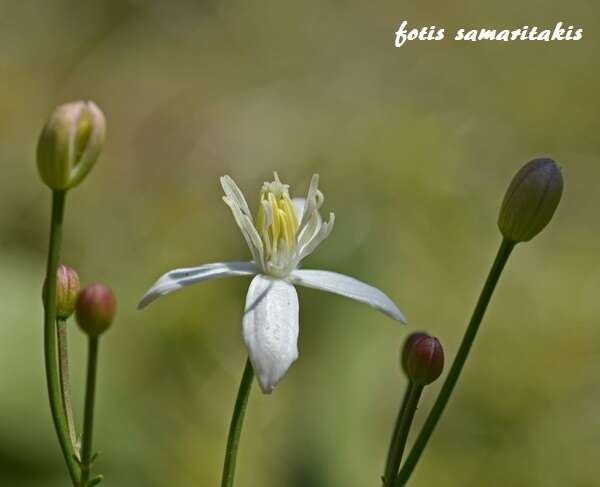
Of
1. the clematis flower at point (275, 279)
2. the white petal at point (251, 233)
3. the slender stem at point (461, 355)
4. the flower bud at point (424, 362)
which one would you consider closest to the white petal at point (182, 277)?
the clematis flower at point (275, 279)

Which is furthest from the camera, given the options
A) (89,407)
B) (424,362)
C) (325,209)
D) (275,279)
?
(325,209)

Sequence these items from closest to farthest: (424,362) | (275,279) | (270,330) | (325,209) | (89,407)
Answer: (89,407)
(270,330)
(424,362)
(275,279)
(325,209)

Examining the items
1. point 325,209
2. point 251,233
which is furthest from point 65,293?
point 325,209

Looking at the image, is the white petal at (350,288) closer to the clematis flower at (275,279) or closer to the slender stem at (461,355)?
the clematis flower at (275,279)

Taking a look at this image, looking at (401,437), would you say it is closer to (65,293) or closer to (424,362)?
(424,362)

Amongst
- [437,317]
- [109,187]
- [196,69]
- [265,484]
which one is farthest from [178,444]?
[196,69]

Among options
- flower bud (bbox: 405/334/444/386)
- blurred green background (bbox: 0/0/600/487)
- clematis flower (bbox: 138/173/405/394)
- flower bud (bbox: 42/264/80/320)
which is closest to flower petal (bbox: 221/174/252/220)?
clematis flower (bbox: 138/173/405/394)

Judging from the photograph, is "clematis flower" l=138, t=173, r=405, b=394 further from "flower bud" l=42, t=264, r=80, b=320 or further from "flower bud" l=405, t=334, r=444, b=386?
"flower bud" l=42, t=264, r=80, b=320

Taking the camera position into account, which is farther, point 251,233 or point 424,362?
point 251,233

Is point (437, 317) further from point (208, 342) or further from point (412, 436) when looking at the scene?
point (208, 342)
